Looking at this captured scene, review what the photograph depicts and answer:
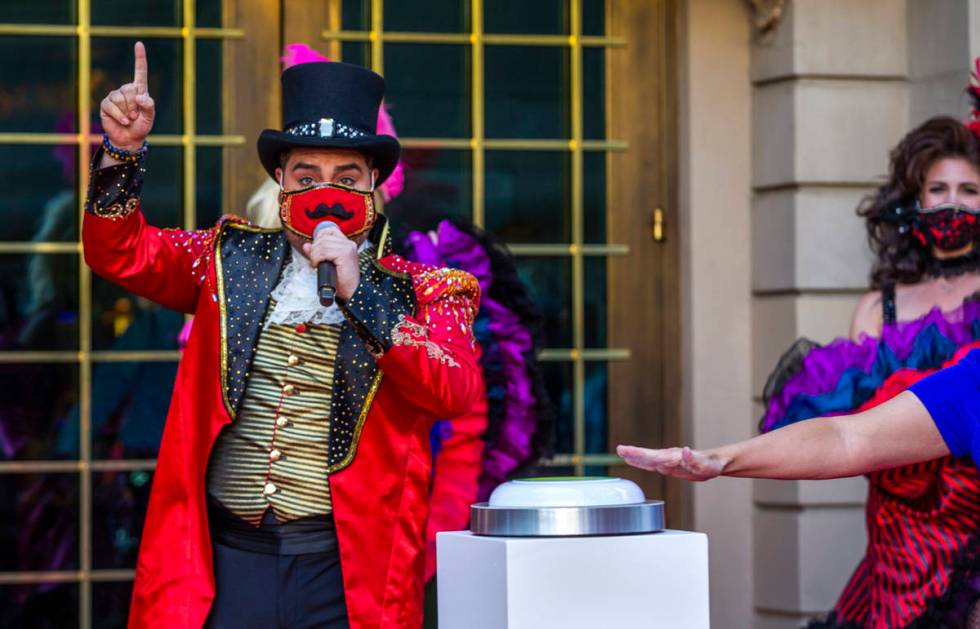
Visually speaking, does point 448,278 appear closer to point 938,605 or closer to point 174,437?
point 174,437

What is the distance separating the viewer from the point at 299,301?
141 inches

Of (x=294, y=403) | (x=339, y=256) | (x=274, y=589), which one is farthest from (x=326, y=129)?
(x=274, y=589)

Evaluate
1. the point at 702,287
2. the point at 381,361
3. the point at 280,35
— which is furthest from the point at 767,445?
the point at 280,35

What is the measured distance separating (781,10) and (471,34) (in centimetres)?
111

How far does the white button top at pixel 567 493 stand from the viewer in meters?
2.40

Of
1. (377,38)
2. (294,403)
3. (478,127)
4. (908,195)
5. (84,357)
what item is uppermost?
(377,38)

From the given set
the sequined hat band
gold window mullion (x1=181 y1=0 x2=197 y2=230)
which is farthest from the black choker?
gold window mullion (x1=181 y1=0 x2=197 y2=230)

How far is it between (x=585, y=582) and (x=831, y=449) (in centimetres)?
62

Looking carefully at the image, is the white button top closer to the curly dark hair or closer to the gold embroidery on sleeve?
the gold embroidery on sleeve

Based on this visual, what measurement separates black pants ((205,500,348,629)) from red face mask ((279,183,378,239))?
0.70 metres

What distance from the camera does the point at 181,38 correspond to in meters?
5.61

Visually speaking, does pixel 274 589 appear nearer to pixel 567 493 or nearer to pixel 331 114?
pixel 331 114

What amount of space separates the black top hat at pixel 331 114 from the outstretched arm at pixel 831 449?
1.31m

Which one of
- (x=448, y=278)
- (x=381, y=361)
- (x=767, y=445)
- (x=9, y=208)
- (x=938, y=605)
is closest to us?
(x=767, y=445)
